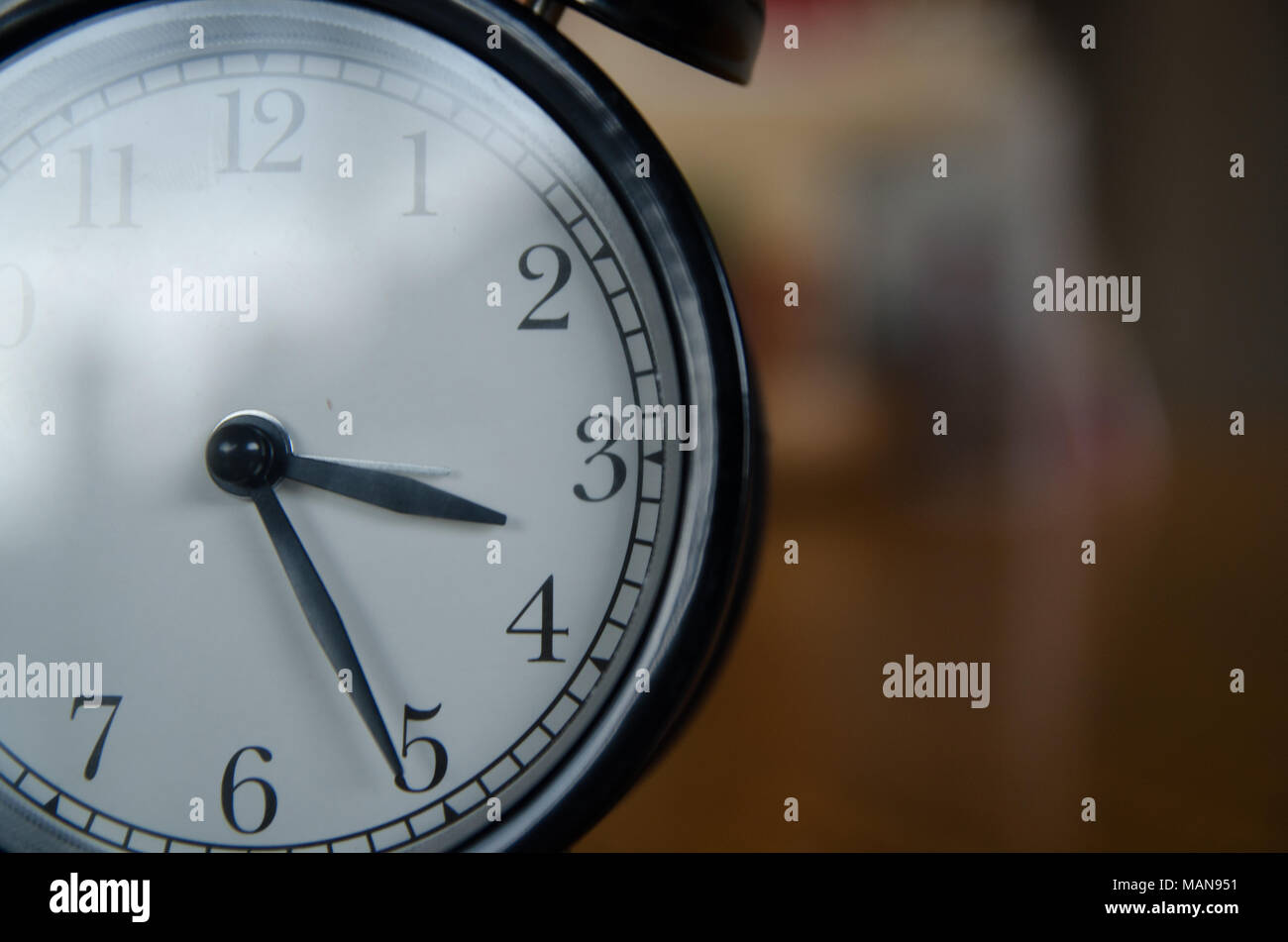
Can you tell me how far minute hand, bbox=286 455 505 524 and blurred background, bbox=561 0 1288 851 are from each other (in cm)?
26

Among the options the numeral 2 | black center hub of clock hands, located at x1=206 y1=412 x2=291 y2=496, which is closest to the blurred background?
the numeral 2

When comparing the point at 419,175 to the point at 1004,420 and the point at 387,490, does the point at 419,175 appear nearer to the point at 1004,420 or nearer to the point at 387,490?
the point at 387,490

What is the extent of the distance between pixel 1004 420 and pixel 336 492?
1.67 ft

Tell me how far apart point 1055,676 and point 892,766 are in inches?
5.8

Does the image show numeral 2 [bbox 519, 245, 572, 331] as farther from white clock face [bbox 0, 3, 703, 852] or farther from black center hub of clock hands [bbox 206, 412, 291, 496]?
black center hub of clock hands [bbox 206, 412, 291, 496]

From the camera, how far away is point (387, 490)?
610mm

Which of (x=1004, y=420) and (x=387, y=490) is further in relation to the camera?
(x=1004, y=420)

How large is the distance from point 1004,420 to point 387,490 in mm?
477

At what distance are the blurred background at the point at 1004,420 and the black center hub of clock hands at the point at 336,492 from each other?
0.25 meters

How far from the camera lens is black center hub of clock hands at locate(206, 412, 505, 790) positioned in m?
0.60

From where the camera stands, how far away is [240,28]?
62cm

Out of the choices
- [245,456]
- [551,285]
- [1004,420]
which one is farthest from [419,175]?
[1004,420]

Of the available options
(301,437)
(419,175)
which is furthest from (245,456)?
(419,175)

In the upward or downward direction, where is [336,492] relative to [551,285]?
downward
